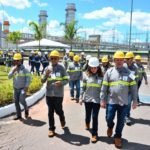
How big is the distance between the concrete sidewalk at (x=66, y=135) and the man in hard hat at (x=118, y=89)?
57 cm

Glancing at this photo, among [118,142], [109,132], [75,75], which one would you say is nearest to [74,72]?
[75,75]

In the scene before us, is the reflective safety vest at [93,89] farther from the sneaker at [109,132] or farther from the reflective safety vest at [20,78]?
the reflective safety vest at [20,78]

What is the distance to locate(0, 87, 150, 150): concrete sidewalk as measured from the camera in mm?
7766

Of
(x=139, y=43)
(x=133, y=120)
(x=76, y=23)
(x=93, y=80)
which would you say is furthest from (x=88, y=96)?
(x=139, y=43)

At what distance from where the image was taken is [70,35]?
193 feet

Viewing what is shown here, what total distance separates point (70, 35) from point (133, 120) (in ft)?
160

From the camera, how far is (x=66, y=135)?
8.62 m

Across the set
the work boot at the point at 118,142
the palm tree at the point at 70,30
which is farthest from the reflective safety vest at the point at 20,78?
the palm tree at the point at 70,30

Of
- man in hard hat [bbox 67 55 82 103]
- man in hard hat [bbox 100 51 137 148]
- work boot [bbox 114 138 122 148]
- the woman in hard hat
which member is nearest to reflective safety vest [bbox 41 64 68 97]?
the woman in hard hat

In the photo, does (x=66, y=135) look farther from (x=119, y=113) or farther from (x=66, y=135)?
(x=119, y=113)

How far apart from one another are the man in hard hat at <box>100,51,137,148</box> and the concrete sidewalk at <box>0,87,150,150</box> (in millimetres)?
568

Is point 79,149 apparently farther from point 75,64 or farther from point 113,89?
point 75,64

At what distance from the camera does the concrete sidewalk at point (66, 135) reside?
7766mm

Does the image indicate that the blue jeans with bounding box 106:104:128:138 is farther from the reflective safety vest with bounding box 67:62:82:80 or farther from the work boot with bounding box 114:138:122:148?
the reflective safety vest with bounding box 67:62:82:80
